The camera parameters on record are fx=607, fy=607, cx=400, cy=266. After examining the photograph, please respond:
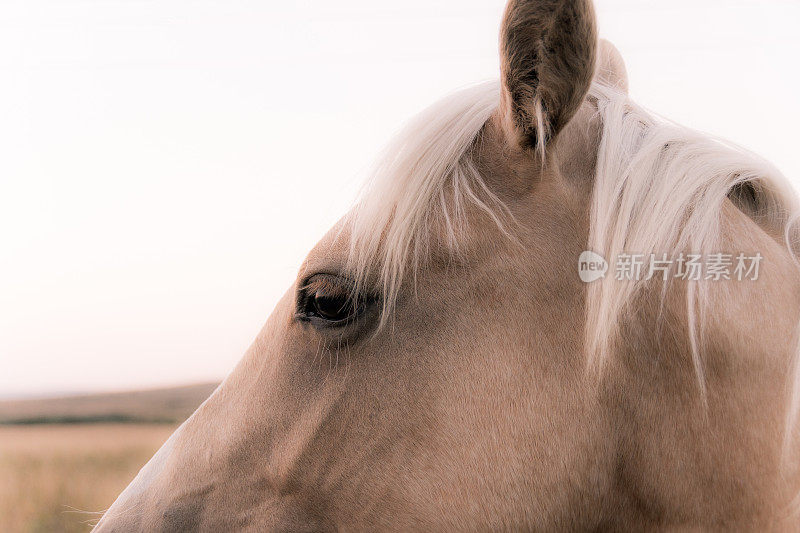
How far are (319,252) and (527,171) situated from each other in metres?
0.56

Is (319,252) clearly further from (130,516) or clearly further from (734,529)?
(734,529)

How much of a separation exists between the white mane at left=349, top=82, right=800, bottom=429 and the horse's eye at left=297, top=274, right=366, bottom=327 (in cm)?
5

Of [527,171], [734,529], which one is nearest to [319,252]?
[527,171]

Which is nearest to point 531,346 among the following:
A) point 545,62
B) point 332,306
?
point 332,306

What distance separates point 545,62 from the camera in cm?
132

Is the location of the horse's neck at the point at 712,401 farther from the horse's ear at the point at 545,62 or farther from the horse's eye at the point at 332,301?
the horse's eye at the point at 332,301

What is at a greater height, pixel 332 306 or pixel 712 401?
pixel 332 306

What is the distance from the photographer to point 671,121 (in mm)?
1633

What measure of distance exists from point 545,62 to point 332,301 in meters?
0.74

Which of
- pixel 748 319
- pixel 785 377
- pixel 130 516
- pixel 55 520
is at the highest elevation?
pixel 748 319

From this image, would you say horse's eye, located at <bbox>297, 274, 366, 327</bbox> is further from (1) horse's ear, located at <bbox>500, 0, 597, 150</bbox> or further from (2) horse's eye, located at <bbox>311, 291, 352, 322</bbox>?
(1) horse's ear, located at <bbox>500, 0, 597, 150</bbox>

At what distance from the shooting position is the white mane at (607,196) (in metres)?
1.36

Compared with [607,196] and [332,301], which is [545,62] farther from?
[332,301]

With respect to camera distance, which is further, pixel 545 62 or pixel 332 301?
pixel 332 301
